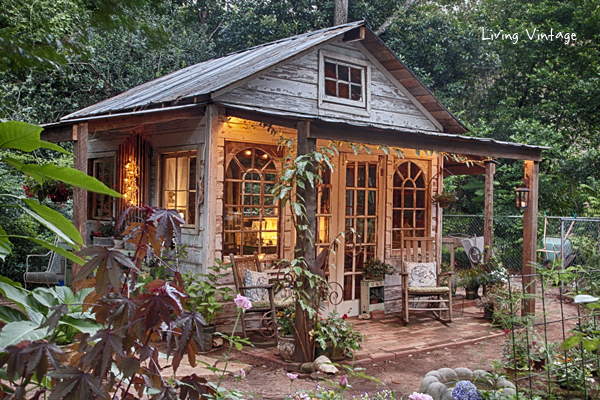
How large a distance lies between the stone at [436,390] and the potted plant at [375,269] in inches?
159

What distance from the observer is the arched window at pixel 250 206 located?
6.91 meters

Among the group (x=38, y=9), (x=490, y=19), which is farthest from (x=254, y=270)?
(x=490, y=19)

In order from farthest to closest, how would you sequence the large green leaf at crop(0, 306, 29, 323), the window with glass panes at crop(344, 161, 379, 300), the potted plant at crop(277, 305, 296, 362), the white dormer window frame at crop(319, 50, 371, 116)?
the window with glass panes at crop(344, 161, 379, 300) → the white dormer window frame at crop(319, 50, 371, 116) → the potted plant at crop(277, 305, 296, 362) → the large green leaf at crop(0, 306, 29, 323)

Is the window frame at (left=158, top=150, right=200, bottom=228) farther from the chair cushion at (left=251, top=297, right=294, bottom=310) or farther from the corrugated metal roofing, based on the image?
the chair cushion at (left=251, top=297, right=294, bottom=310)

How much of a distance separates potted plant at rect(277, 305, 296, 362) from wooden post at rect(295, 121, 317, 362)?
0.09 metres

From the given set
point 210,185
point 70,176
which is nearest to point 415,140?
point 210,185

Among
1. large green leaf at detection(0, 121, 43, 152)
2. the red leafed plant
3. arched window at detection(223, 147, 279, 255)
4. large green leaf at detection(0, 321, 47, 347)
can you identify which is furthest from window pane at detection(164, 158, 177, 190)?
large green leaf at detection(0, 121, 43, 152)

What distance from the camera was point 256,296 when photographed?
6590 millimetres

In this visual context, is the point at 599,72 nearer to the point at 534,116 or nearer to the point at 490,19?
the point at 534,116

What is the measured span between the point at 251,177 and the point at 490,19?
14.8 meters

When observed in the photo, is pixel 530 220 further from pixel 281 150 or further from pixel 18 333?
pixel 18 333

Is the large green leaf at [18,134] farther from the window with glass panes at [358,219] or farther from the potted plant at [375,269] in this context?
the potted plant at [375,269]

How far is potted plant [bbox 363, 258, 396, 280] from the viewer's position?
8.09 meters

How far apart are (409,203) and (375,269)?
1.44 metres
